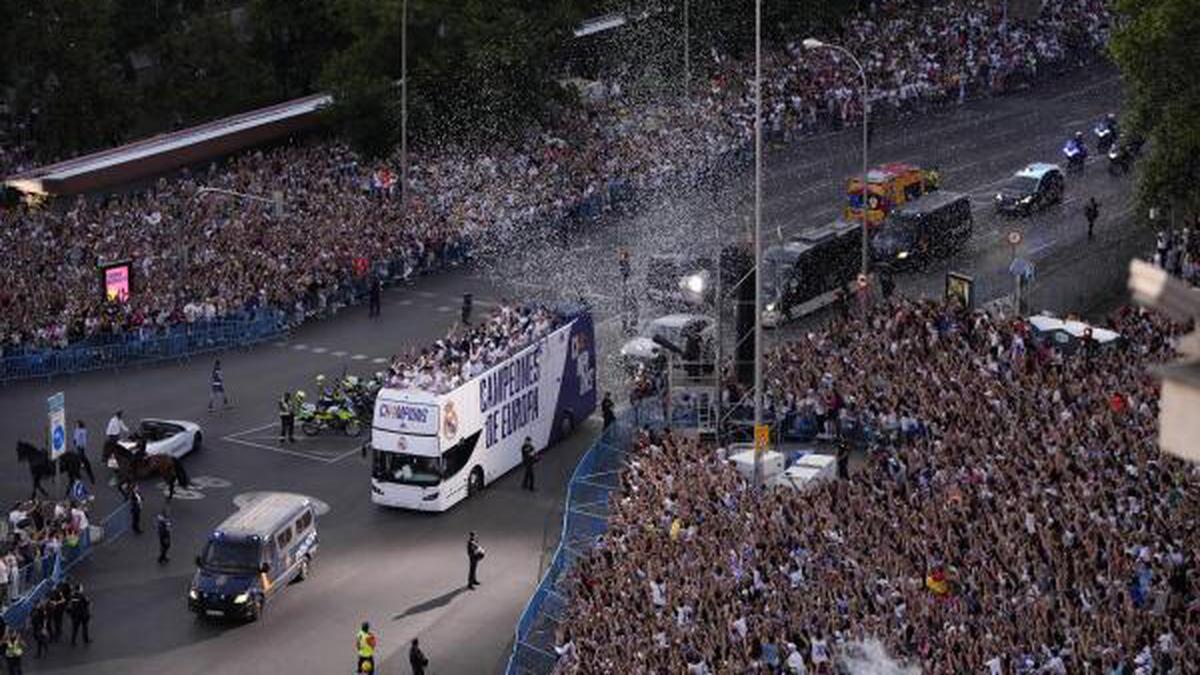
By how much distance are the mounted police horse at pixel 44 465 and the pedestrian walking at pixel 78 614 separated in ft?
30.2

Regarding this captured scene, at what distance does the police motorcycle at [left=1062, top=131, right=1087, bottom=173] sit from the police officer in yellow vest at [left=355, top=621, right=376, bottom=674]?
145 feet

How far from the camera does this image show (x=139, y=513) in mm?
48406

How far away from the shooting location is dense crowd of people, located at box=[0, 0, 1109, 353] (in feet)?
213

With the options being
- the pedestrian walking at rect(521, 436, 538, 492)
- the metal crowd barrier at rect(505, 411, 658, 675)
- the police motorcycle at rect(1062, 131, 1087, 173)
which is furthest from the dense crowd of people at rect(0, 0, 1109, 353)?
the metal crowd barrier at rect(505, 411, 658, 675)

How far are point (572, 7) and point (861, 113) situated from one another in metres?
12.5

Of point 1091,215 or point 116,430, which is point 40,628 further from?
point 1091,215

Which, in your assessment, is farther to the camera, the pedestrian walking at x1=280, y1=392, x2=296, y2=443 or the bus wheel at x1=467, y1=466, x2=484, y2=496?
the pedestrian walking at x1=280, y1=392, x2=296, y2=443

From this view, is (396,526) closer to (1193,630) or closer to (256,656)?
(256,656)

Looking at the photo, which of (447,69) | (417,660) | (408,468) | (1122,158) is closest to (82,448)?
(408,468)

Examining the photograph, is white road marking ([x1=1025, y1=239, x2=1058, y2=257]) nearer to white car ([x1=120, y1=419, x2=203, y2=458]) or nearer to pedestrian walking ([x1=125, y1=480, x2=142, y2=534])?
white car ([x1=120, y1=419, x2=203, y2=458])

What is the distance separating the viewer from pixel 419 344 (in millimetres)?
63594

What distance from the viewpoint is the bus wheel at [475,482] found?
50.1 metres

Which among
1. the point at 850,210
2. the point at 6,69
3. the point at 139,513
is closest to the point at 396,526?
the point at 139,513

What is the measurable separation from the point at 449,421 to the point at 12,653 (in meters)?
12.2
